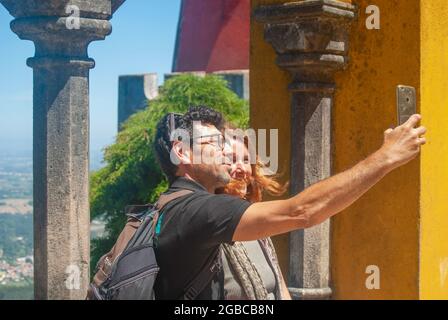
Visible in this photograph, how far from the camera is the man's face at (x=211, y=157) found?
2.64m

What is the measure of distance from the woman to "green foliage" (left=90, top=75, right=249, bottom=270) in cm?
893

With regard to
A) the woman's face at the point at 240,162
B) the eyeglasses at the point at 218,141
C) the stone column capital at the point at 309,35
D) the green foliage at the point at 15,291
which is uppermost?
the stone column capital at the point at 309,35

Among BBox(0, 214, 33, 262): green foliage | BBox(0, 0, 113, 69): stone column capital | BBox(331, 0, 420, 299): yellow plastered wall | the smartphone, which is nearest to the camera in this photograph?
the smartphone

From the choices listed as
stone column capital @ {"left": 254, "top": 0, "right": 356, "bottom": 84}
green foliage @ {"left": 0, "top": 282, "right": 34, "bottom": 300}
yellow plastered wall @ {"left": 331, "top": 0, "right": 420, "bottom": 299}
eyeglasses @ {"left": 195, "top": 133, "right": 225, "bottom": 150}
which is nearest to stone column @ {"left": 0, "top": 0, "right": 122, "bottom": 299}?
stone column capital @ {"left": 254, "top": 0, "right": 356, "bottom": 84}

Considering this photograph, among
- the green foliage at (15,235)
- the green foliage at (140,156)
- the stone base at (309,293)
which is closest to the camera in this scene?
the stone base at (309,293)

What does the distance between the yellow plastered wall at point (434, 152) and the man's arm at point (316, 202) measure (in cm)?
198

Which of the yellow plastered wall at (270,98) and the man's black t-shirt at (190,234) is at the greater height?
the yellow plastered wall at (270,98)

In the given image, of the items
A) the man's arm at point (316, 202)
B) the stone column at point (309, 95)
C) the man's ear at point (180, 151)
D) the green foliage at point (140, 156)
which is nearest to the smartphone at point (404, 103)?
the man's arm at point (316, 202)

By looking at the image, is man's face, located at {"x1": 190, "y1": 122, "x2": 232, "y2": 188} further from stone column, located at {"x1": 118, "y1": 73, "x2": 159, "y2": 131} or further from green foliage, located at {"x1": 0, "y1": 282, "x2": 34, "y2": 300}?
green foliage, located at {"x1": 0, "y1": 282, "x2": 34, "y2": 300}

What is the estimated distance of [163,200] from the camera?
2574 mm

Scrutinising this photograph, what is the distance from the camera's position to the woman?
261 centimetres

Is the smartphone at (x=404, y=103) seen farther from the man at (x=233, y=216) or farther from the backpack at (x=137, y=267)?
the backpack at (x=137, y=267)

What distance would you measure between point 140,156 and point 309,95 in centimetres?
791
